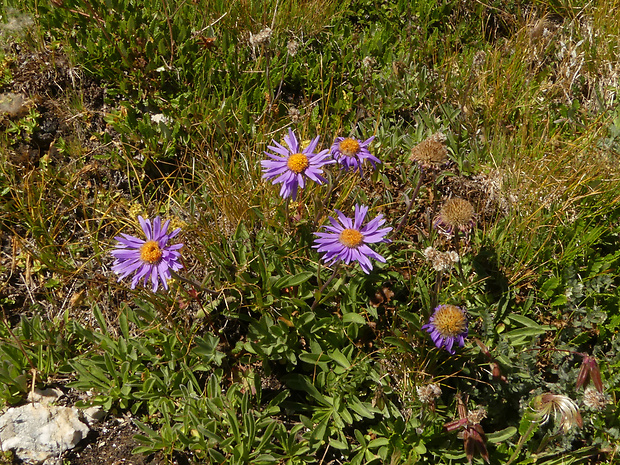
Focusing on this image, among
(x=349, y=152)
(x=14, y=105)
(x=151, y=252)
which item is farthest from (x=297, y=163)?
(x=14, y=105)

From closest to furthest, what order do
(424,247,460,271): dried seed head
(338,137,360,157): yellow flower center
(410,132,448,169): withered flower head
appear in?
(424,247,460,271): dried seed head, (410,132,448,169): withered flower head, (338,137,360,157): yellow flower center

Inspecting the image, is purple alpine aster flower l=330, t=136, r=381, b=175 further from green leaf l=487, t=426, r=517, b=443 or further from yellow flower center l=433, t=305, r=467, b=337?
green leaf l=487, t=426, r=517, b=443

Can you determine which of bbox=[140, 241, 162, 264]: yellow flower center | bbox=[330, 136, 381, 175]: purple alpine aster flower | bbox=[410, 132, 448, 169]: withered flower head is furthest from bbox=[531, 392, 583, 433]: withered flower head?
bbox=[140, 241, 162, 264]: yellow flower center

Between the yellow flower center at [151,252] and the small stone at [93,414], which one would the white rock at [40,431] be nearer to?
the small stone at [93,414]

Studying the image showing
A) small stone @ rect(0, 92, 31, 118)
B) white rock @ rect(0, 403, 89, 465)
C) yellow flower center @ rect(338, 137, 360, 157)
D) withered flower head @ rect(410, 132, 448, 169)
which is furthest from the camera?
small stone @ rect(0, 92, 31, 118)

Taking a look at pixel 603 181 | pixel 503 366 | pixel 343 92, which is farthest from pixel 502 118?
pixel 503 366

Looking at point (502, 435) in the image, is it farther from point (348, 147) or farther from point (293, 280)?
point (348, 147)
